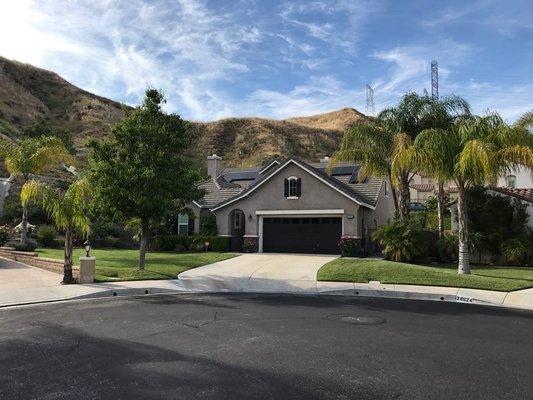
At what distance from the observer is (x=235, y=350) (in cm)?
774

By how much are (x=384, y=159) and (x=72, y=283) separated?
1628 cm

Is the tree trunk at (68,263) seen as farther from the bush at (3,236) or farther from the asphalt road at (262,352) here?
the bush at (3,236)

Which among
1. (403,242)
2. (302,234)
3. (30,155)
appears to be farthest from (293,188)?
(30,155)

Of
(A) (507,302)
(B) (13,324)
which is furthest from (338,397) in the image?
(A) (507,302)

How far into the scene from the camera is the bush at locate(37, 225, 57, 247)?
93.9ft

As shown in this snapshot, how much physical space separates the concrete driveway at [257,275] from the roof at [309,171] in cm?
516

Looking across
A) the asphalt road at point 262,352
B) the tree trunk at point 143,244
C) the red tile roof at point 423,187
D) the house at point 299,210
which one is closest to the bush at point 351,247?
the house at point 299,210

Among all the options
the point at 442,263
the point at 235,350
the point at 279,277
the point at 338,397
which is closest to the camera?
the point at 338,397

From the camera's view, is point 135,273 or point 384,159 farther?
point 384,159

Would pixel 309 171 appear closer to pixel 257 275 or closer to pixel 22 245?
pixel 257 275

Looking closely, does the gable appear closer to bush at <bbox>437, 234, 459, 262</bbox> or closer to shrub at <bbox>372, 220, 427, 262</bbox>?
shrub at <bbox>372, 220, 427, 262</bbox>

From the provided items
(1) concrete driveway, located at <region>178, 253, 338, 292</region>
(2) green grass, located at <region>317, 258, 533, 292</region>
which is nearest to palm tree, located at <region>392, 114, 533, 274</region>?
(2) green grass, located at <region>317, 258, 533, 292</region>

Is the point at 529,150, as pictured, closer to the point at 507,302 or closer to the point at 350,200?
the point at 507,302

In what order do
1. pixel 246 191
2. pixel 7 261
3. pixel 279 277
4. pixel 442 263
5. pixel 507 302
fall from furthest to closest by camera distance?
pixel 246 191 < pixel 442 263 < pixel 7 261 < pixel 279 277 < pixel 507 302
